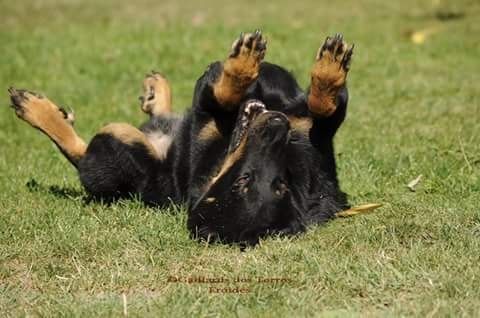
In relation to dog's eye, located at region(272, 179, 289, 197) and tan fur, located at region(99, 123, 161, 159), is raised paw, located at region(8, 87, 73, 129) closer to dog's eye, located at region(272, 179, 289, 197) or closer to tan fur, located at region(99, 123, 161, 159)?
tan fur, located at region(99, 123, 161, 159)

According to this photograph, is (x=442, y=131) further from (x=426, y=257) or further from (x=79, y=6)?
(x=79, y=6)

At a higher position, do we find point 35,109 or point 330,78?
point 330,78

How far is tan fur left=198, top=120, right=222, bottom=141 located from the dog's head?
453 mm

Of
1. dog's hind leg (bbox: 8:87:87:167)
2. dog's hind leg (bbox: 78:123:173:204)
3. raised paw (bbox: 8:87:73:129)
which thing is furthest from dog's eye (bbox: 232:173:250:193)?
raised paw (bbox: 8:87:73:129)

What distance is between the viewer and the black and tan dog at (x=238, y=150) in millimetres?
4289

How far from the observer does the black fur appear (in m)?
4.26

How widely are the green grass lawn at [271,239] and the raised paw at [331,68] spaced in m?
0.71

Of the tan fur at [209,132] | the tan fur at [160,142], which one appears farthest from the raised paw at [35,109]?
the tan fur at [209,132]

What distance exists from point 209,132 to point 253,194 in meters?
0.82

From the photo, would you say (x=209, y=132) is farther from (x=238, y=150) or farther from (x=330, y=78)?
(x=330, y=78)

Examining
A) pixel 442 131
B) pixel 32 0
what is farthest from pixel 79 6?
pixel 442 131

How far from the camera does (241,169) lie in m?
4.29

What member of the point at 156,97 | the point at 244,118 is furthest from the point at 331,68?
the point at 156,97

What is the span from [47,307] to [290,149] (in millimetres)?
1657
